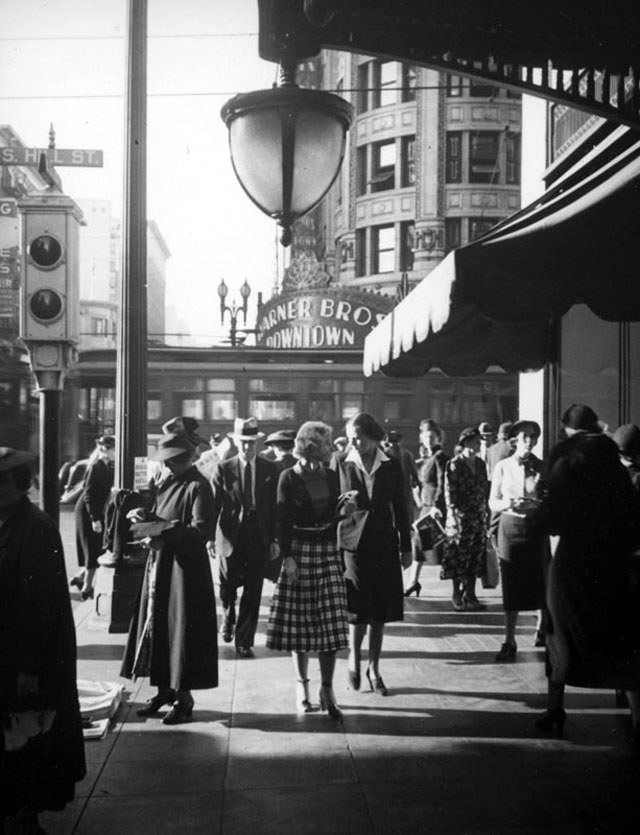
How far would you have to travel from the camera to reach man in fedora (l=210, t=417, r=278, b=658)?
25.8 feet

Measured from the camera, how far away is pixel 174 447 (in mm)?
5828

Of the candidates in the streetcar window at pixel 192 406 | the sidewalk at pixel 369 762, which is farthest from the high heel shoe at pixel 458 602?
the streetcar window at pixel 192 406

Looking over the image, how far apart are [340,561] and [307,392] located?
15060mm

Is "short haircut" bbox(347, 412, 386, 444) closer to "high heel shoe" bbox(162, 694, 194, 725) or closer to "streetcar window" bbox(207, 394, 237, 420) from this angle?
"high heel shoe" bbox(162, 694, 194, 725)

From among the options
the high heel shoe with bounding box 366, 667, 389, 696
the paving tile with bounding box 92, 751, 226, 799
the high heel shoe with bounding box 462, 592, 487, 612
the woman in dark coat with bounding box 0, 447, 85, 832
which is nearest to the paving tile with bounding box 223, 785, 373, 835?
the paving tile with bounding box 92, 751, 226, 799

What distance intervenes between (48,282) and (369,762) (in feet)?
12.4

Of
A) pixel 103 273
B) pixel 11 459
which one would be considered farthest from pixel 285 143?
pixel 103 273

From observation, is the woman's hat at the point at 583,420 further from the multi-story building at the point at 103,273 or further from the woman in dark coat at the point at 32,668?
the multi-story building at the point at 103,273

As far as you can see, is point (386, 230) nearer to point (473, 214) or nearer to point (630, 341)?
point (473, 214)

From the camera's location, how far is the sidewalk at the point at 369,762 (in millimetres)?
4215

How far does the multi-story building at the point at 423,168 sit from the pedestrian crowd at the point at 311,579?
31212 mm

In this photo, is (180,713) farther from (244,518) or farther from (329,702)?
(244,518)

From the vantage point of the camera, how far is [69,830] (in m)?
4.12

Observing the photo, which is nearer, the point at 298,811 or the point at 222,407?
the point at 298,811
